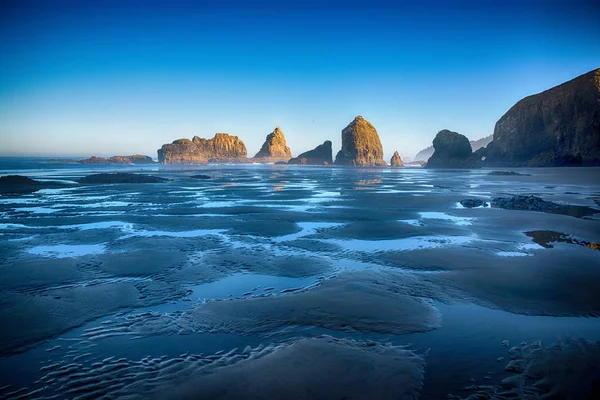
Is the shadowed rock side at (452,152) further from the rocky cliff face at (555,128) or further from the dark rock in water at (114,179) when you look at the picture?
the dark rock in water at (114,179)

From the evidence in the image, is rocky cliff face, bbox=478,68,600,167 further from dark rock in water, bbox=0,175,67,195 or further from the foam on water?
dark rock in water, bbox=0,175,67,195

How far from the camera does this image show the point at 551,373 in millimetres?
4684

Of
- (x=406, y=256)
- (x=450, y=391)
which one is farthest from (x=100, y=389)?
(x=406, y=256)

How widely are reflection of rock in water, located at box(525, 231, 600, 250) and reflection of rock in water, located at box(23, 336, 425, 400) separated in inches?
405

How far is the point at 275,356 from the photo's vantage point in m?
5.19

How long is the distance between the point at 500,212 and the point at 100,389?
2113 cm

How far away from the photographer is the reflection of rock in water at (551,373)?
14.0ft

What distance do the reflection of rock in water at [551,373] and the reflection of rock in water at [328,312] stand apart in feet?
4.94

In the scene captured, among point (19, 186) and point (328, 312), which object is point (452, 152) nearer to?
point (19, 186)

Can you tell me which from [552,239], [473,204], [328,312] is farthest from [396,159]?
[328,312]

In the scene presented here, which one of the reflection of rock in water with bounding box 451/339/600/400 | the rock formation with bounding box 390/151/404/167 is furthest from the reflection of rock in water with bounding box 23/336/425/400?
the rock formation with bounding box 390/151/404/167

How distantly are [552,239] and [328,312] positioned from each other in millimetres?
11135

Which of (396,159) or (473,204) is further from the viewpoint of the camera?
(396,159)

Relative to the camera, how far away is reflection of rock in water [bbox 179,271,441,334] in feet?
20.6
